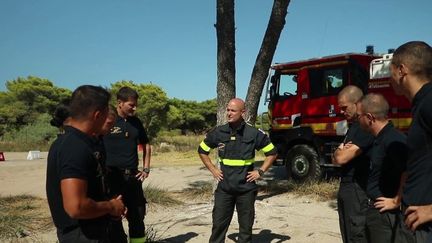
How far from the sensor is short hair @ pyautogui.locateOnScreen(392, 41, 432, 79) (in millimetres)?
2354

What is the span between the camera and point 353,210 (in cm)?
396

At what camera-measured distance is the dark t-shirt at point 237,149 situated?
4852 millimetres

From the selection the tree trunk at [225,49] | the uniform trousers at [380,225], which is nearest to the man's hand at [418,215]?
the uniform trousers at [380,225]

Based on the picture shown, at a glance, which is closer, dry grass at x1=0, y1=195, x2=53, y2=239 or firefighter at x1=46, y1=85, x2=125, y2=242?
firefighter at x1=46, y1=85, x2=125, y2=242

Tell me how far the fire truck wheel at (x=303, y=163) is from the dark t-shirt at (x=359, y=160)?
21.3ft

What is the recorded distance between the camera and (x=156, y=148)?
22.8m

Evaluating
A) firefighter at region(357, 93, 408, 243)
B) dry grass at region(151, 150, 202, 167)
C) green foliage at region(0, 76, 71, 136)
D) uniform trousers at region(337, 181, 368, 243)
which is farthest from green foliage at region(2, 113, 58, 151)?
firefighter at region(357, 93, 408, 243)

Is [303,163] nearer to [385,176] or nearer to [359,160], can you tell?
[359,160]

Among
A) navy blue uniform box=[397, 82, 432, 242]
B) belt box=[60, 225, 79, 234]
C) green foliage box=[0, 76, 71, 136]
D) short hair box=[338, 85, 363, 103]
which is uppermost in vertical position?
green foliage box=[0, 76, 71, 136]

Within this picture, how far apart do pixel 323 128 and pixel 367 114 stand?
279 inches

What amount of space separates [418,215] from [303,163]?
848 centimetres

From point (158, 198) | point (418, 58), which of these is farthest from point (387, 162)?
point (158, 198)

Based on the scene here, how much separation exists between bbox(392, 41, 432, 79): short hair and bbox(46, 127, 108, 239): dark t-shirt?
1821 millimetres

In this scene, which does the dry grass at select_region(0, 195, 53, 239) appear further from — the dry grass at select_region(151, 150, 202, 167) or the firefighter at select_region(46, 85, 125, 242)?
the dry grass at select_region(151, 150, 202, 167)
